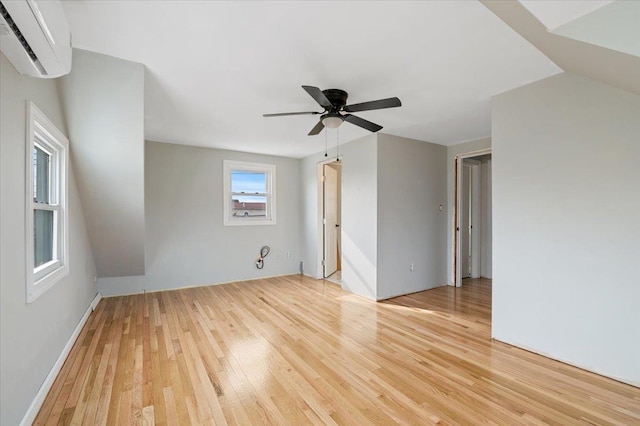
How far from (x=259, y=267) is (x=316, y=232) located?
1323mm

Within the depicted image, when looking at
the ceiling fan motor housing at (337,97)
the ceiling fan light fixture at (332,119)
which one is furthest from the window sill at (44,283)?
the ceiling fan motor housing at (337,97)

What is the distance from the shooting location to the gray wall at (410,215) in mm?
4105

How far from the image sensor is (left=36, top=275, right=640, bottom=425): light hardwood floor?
5.75 ft

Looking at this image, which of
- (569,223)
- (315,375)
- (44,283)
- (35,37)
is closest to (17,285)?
(44,283)

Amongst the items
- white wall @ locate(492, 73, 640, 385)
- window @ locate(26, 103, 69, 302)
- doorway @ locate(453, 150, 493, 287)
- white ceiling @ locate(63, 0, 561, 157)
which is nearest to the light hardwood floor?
white wall @ locate(492, 73, 640, 385)

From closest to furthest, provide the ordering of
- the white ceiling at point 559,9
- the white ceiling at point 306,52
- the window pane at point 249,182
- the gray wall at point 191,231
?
the white ceiling at point 559,9, the white ceiling at point 306,52, the gray wall at point 191,231, the window pane at point 249,182

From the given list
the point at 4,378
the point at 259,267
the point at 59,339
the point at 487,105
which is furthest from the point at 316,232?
the point at 4,378

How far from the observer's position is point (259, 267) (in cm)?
549

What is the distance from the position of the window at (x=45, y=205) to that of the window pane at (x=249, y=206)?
2.79 meters

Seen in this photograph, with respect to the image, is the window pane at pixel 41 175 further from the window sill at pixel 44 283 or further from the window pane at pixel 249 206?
the window pane at pixel 249 206

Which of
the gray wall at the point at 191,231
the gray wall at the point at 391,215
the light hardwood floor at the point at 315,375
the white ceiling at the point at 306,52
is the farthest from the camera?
the gray wall at the point at 191,231

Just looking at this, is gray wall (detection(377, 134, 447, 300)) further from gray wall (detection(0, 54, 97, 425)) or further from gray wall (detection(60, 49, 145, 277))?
gray wall (detection(0, 54, 97, 425))

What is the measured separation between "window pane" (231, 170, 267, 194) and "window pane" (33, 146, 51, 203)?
2931mm

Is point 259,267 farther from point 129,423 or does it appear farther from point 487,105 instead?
point 487,105
